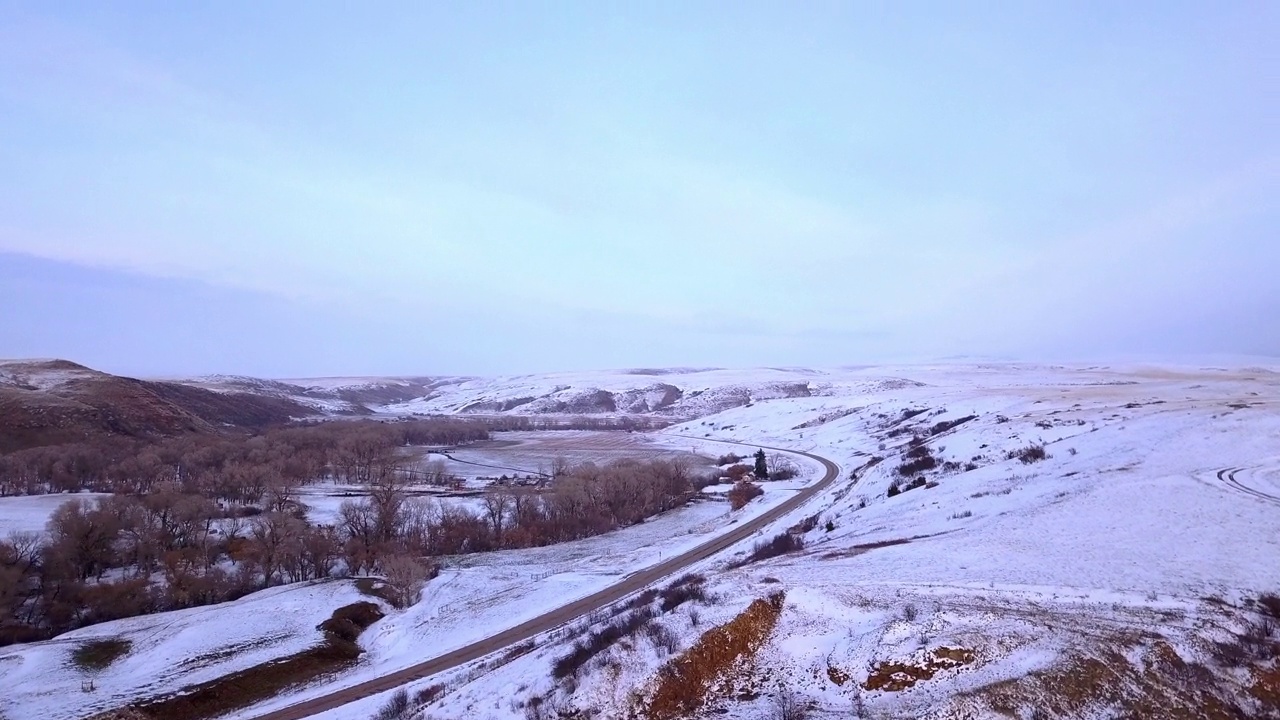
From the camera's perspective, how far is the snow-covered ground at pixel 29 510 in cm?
4516

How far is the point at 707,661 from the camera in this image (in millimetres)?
14148

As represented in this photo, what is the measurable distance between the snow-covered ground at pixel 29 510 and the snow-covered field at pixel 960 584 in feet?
80.5

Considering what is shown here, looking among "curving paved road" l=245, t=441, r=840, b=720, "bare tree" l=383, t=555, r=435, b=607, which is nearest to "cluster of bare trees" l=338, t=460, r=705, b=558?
"bare tree" l=383, t=555, r=435, b=607

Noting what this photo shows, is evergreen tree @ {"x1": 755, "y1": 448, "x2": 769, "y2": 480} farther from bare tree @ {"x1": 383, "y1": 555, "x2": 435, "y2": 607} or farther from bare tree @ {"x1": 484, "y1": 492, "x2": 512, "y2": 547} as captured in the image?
bare tree @ {"x1": 383, "y1": 555, "x2": 435, "y2": 607}

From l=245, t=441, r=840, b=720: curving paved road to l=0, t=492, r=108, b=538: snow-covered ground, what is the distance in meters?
33.7

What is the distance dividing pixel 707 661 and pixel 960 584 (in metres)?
7.03

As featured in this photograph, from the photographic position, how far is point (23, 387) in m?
96.3

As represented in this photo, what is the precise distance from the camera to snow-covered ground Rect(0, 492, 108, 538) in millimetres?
45156

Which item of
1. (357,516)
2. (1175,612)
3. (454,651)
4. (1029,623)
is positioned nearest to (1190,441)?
(1175,612)

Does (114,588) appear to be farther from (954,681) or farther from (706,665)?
(954,681)

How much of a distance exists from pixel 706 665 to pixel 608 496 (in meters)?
39.1

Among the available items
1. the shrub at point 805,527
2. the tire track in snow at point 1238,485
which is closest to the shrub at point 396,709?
the shrub at point 805,527

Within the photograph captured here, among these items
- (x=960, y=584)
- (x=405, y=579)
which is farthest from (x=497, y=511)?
(x=960, y=584)

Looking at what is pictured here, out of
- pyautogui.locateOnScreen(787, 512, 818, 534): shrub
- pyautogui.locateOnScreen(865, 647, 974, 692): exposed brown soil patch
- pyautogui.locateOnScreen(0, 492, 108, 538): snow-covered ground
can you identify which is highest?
pyautogui.locateOnScreen(865, 647, 974, 692): exposed brown soil patch
